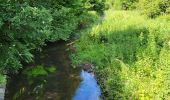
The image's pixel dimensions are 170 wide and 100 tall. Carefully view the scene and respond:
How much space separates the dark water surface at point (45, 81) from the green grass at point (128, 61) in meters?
1.19

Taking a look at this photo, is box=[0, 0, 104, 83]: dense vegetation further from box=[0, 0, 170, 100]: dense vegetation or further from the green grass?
the green grass

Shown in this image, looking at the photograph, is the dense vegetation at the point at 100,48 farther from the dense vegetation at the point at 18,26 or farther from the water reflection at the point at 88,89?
the water reflection at the point at 88,89

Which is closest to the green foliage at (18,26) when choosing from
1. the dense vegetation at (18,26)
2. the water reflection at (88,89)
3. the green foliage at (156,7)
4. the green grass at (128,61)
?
the dense vegetation at (18,26)

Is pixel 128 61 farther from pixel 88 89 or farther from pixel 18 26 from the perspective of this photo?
pixel 18 26

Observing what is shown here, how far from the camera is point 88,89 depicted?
15.9 meters

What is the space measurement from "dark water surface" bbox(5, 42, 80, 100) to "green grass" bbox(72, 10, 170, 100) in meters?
1.19

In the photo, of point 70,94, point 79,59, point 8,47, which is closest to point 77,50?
point 79,59

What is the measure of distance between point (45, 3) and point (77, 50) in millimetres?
11526

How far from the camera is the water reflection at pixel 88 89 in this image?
48.7 feet

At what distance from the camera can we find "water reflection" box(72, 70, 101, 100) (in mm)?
14852

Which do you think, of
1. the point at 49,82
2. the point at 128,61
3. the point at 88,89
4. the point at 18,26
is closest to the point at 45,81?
the point at 49,82

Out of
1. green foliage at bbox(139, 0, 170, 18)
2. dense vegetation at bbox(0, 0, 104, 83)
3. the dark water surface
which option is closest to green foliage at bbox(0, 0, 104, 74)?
dense vegetation at bbox(0, 0, 104, 83)

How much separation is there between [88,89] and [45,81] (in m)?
2.18

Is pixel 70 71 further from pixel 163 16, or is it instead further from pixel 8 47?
pixel 163 16
